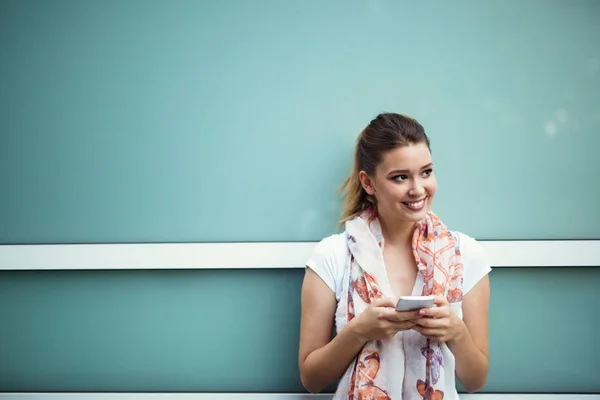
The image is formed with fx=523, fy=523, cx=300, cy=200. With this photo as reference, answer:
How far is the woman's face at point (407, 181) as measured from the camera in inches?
67.1

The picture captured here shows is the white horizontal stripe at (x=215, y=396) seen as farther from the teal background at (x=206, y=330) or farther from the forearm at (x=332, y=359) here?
the forearm at (x=332, y=359)

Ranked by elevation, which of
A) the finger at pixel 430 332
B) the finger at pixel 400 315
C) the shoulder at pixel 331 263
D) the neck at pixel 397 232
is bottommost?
the finger at pixel 430 332

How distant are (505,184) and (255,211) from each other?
977 millimetres

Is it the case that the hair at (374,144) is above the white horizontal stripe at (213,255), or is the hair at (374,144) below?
above

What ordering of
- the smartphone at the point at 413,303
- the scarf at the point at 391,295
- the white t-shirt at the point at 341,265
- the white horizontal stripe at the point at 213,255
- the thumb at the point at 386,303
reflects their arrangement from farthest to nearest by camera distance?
1. the white horizontal stripe at the point at 213,255
2. the white t-shirt at the point at 341,265
3. the scarf at the point at 391,295
4. the thumb at the point at 386,303
5. the smartphone at the point at 413,303

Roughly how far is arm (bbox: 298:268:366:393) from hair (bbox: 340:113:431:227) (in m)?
0.29

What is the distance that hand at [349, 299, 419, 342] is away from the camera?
5.18ft

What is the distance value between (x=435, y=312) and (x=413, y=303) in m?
0.11

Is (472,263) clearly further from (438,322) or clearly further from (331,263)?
(331,263)

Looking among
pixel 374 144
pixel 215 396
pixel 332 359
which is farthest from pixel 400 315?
pixel 215 396

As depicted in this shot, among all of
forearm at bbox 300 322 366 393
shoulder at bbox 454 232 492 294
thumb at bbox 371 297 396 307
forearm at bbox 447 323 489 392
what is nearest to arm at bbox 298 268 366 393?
forearm at bbox 300 322 366 393

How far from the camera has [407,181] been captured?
172 centimetres

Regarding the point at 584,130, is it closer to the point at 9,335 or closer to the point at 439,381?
the point at 439,381

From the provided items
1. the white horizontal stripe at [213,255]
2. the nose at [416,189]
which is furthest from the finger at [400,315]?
the white horizontal stripe at [213,255]
